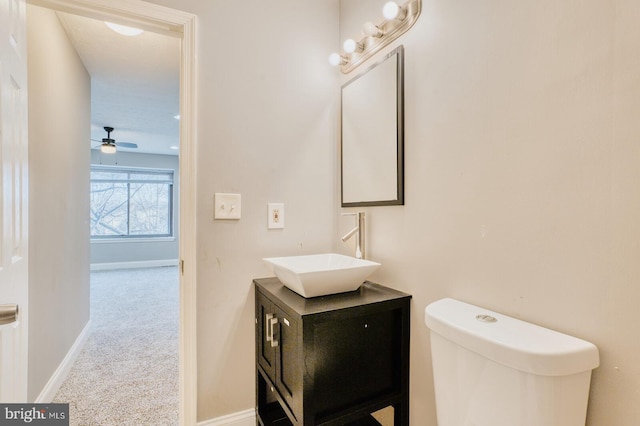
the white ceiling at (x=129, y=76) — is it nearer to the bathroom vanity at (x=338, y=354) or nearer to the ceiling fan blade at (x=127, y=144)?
the ceiling fan blade at (x=127, y=144)

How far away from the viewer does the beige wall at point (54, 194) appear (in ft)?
5.36

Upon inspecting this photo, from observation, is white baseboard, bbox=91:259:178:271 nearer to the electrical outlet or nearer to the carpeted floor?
the carpeted floor

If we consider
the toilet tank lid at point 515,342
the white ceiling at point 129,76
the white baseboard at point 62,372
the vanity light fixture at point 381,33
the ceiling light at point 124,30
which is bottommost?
the white baseboard at point 62,372

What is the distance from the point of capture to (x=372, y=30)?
1.34 metres

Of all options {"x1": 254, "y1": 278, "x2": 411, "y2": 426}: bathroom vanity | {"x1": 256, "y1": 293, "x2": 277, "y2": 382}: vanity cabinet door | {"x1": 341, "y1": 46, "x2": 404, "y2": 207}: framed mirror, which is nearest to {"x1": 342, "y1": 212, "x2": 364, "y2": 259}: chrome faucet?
{"x1": 341, "y1": 46, "x2": 404, "y2": 207}: framed mirror

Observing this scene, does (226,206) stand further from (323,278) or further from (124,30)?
(124,30)

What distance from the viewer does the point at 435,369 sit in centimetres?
92

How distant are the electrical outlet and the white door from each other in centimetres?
90

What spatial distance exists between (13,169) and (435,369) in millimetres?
1322

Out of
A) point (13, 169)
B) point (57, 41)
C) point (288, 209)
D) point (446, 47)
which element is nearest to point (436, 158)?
point (446, 47)

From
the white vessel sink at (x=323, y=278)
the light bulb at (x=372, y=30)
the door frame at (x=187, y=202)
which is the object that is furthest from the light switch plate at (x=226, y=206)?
the light bulb at (x=372, y=30)

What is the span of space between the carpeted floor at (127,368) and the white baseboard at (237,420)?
0.32 metres

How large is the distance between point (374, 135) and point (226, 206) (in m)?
0.77

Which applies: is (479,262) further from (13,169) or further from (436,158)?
(13,169)
